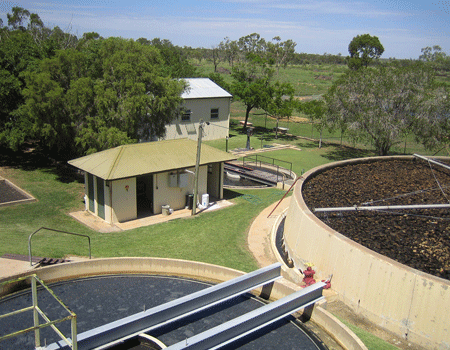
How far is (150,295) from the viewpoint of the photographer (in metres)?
11.4

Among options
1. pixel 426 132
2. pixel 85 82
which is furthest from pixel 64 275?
pixel 426 132

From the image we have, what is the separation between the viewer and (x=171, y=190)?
20641 mm

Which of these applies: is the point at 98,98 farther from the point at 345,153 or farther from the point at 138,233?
the point at 345,153

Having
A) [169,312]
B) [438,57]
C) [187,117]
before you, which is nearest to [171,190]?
[169,312]

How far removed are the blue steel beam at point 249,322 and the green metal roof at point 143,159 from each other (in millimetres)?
10457

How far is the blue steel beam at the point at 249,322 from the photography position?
832cm

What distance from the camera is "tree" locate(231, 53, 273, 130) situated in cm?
3900

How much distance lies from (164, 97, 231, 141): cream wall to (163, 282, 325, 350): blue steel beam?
2373 cm

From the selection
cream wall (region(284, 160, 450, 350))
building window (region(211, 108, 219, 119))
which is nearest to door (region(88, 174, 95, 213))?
cream wall (region(284, 160, 450, 350))

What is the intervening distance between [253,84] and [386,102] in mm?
12923

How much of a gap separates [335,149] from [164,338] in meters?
30.2

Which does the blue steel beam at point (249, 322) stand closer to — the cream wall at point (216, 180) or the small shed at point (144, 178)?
the small shed at point (144, 178)

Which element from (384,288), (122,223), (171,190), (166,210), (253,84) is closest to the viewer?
(384,288)

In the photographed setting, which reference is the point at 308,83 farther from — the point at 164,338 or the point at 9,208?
the point at 164,338
